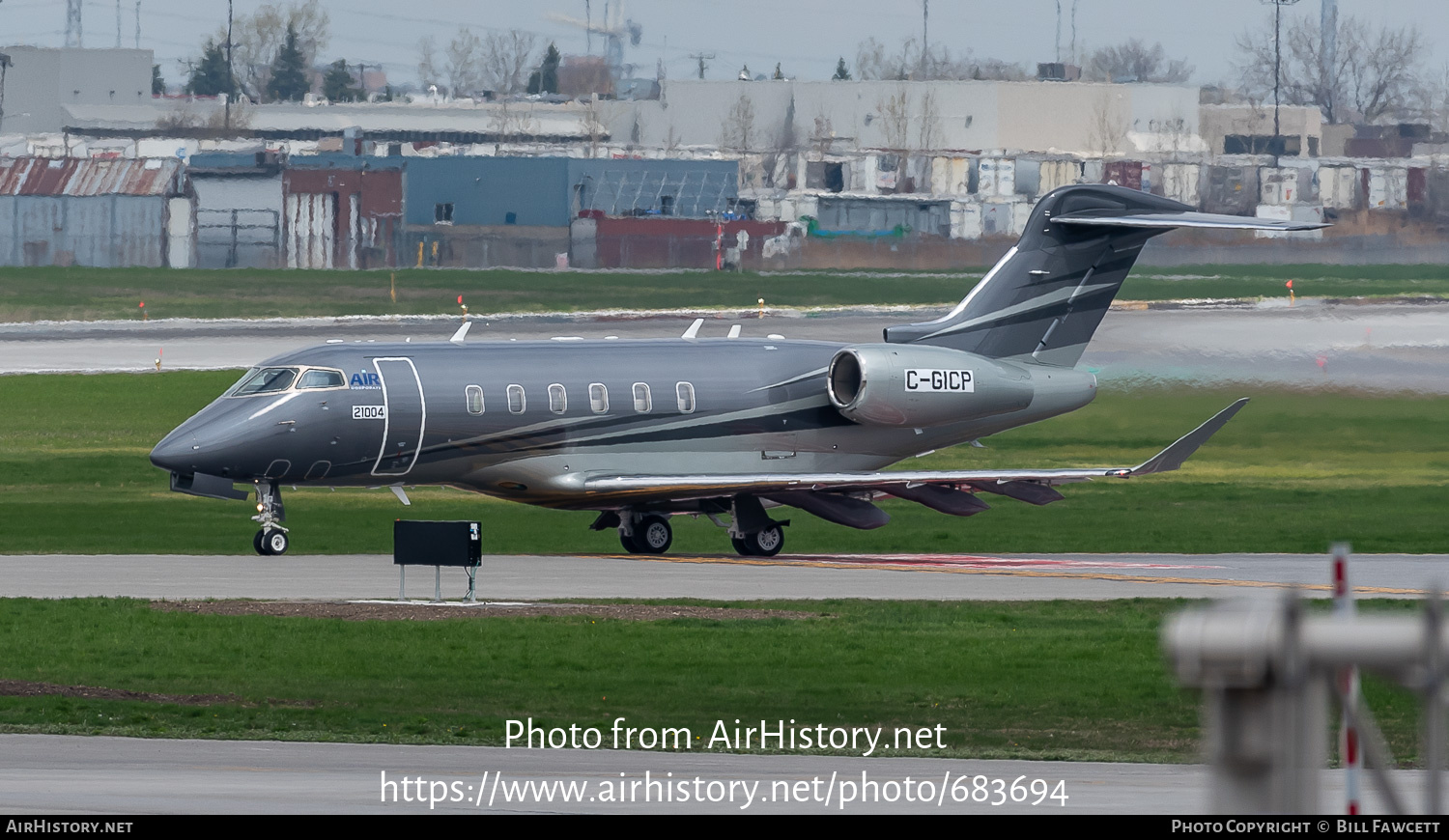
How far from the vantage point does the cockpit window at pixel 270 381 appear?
3278 centimetres

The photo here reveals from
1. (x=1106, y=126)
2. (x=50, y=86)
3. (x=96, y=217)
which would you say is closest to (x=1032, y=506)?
(x=96, y=217)

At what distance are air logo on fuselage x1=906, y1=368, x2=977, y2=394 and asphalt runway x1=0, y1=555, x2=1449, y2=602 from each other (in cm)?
281

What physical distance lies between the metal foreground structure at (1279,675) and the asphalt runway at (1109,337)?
4340cm

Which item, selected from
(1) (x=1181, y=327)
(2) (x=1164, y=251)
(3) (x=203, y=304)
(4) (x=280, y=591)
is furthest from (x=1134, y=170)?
(4) (x=280, y=591)

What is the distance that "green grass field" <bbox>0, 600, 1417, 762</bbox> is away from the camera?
60.9 feet

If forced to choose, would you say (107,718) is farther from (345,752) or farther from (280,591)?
(280,591)

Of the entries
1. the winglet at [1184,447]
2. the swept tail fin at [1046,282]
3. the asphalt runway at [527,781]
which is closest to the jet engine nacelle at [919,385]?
the swept tail fin at [1046,282]

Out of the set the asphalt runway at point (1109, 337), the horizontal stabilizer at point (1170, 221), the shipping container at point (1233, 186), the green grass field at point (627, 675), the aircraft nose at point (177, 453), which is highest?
the shipping container at point (1233, 186)

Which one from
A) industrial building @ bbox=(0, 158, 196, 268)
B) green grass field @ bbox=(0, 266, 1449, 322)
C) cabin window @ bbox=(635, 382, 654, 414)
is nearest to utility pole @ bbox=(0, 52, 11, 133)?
industrial building @ bbox=(0, 158, 196, 268)

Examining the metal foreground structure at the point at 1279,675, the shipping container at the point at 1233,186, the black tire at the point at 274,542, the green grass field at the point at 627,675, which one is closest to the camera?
the metal foreground structure at the point at 1279,675

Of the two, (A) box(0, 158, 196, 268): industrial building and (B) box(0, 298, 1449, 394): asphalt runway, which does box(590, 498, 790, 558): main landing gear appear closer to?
(B) box(0, 298, 1449, 394): asphalt runway

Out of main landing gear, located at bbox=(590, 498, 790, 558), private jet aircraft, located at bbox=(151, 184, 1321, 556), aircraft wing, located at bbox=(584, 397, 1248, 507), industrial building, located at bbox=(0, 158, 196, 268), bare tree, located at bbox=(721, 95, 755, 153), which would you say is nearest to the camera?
private jet aircraft, located at bbox=(151, 184, 1321, 556)

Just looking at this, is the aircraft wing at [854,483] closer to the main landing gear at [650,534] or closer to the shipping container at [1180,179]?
the main landing gear at [650,534]

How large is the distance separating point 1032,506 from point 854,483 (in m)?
13.1
